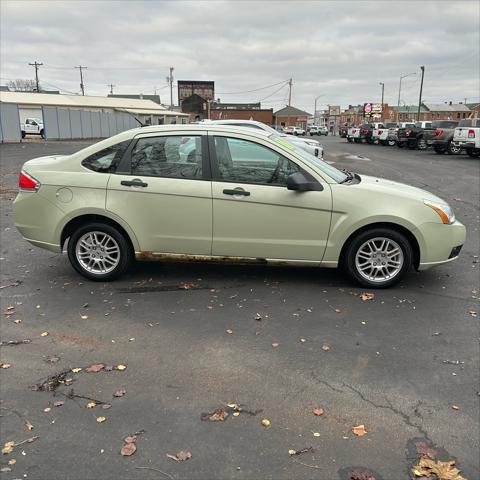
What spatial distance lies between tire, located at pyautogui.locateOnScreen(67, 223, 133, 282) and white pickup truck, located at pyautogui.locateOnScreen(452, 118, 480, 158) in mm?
22135

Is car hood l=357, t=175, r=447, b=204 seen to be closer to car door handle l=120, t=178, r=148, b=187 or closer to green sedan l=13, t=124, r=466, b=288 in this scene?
green sedan l=13, t=124, r=466, b=288

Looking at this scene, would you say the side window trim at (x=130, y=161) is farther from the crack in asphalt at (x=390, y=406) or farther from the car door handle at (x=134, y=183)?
the crack in asphalt at (x=390, y=406)

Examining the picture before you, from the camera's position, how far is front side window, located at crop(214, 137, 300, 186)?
516cm

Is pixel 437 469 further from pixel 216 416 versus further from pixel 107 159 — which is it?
pixel 107 159

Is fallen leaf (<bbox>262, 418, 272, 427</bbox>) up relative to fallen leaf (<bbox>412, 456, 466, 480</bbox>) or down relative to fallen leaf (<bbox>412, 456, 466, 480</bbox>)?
up

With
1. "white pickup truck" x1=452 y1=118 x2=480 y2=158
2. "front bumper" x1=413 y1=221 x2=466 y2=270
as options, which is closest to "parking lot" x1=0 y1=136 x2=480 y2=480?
"front bumper" x1=413 y1=221 x2=466 y2=270

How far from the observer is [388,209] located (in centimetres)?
511

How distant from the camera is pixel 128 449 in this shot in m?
2.80

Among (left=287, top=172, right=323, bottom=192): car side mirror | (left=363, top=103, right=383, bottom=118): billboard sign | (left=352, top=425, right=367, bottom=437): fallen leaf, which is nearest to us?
(left=352, top=425, right=367, bottom=437): fallen leaf

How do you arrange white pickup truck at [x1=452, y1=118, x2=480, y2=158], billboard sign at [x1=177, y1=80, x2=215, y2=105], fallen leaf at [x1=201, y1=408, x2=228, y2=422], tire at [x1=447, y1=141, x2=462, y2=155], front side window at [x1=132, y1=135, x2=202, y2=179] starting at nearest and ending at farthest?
fallen leaf at [x1=201, y1=408, x2=228, y2=422]
front side window at [x1=132, y1=135, x2=202, y2=179]
white pickup truck at [x1=452, y1=118, x2=480, y2=158]
tire at [x1=447, y1=141, x2=462, y2=155]
billboard sign at [x1=177, y1=80, x2=215, y2=105]

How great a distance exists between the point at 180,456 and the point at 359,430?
3.69ft

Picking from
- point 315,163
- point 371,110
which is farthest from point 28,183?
point 371,110

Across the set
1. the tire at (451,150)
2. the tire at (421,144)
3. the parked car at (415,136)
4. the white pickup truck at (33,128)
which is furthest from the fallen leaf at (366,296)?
the white pickup truck at (33,128)

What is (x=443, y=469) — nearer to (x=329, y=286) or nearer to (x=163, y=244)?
(x=329, y=286)
